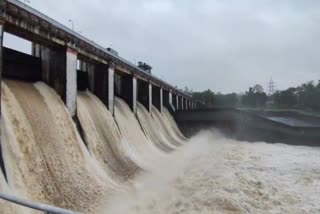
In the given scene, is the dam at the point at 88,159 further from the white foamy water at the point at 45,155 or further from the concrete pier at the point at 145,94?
the concrete pier at the point at 145,94

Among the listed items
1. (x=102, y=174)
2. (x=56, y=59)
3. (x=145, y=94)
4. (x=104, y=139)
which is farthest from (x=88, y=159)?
(x=145, y=94)

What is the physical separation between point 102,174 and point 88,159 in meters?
0.51

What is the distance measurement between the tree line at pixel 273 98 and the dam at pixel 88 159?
4933 cm

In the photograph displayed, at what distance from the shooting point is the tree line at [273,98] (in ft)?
207

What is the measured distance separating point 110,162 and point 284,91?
69.5m

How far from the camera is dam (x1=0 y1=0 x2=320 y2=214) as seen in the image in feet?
19.6

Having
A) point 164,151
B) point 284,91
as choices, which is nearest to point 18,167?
point 164,151

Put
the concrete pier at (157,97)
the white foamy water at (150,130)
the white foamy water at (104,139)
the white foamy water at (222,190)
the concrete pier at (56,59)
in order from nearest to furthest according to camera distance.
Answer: the white foamy water at (222,190), the concrete pier at (56,59), the white foamy water at (104,139), the white foamy water at (150,130), the concrete pier at (157,97)

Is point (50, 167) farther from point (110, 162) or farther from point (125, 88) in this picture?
point (125, 88)

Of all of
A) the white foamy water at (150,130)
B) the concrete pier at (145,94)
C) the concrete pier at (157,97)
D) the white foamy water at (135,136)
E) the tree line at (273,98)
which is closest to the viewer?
the white foamy water at (135,136)

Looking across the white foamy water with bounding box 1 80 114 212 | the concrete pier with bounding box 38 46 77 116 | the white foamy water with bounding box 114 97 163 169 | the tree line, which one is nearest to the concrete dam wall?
the white foamy water with bounding box 1 80 114 212

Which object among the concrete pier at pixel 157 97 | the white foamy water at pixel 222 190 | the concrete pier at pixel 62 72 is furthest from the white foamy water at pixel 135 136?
the concrete pier at pixel 157 97

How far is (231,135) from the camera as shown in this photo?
990 inches

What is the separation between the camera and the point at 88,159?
7.73 metres
